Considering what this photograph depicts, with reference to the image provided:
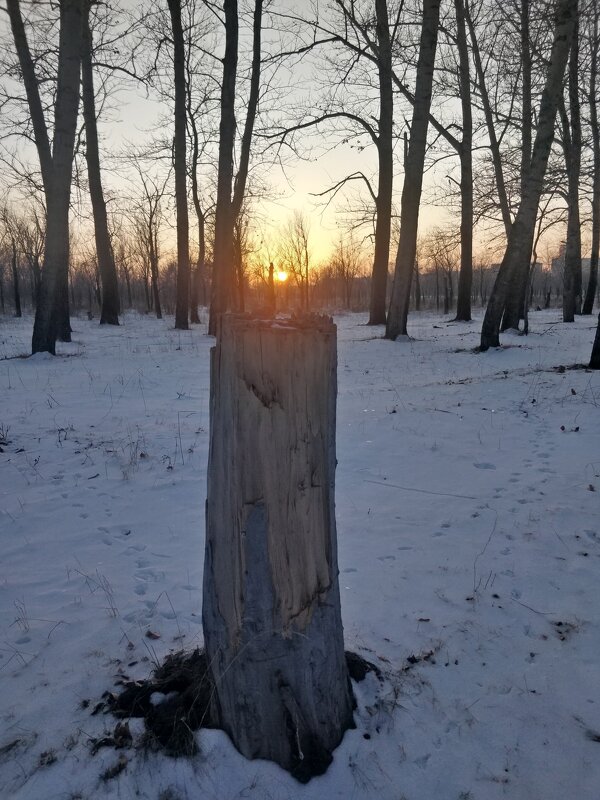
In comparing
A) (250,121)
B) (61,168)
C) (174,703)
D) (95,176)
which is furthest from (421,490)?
(95,176)

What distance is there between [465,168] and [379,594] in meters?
18.8

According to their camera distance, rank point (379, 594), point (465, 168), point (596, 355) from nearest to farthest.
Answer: point (379, 594)
point (596, 355)
point (465, 168)

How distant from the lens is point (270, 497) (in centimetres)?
172

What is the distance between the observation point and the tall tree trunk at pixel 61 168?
9.58m

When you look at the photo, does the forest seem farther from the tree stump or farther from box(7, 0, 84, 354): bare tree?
box(7, 0, 84, 354): bare tree

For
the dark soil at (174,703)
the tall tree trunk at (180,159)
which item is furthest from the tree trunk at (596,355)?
the tall tree trunk at (180,159)

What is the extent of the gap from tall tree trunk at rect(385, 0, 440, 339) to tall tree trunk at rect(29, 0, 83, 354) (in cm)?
757

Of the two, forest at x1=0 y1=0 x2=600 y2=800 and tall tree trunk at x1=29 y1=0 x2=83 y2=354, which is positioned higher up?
tall tree trunk at x1=29 y1=0 x2=83 y2=354

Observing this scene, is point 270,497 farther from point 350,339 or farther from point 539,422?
point 350,339

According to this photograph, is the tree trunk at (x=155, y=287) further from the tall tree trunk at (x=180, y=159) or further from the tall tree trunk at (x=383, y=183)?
the tall tree trunk at (x=383, y=183)

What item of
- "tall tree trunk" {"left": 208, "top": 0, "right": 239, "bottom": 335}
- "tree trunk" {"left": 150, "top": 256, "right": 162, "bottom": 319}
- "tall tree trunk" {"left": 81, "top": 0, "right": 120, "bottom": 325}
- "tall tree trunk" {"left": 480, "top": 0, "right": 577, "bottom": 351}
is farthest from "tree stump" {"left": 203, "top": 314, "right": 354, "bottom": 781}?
"tree trunk" {"left": 150, "top": 256, "right": 162, "bottom": 319}

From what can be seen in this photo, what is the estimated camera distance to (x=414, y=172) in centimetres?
1283

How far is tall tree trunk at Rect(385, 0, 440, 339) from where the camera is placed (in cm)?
1147

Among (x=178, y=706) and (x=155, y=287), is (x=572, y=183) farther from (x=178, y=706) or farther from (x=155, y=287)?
(x=155, y=287)
